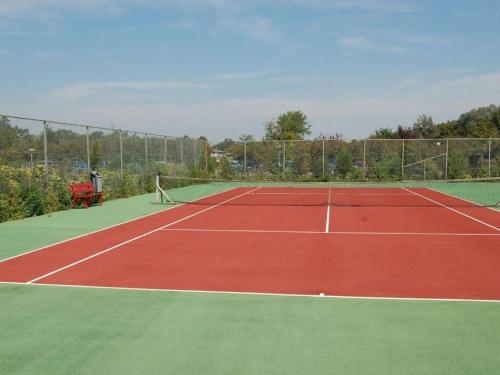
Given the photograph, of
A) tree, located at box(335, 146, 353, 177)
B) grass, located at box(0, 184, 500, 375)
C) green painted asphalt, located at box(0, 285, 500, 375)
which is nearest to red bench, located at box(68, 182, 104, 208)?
grass, located at box(0, 184, 500, 375)

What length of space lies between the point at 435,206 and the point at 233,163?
1889 cm

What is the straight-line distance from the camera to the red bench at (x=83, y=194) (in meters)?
16.5

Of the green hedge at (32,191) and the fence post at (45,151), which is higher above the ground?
the fence post at (45,151)

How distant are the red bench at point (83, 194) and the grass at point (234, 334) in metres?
9.92

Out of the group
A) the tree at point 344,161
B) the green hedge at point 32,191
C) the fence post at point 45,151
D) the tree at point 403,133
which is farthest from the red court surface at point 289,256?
the tree at point 403,133

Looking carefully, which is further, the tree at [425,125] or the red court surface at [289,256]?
the tree at [425,125]

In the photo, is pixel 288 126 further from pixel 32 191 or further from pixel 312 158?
pixel 32 191

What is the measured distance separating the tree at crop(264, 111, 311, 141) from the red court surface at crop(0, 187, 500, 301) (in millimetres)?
43750

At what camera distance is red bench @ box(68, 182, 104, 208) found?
16.5m

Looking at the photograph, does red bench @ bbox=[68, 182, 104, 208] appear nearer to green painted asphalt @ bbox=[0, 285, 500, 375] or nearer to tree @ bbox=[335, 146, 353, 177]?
green painted asphalt @ bbox=[0, 285, 500, 375]

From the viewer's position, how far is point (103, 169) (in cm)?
1988

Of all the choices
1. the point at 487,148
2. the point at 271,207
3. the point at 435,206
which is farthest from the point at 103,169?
the point at 487,148

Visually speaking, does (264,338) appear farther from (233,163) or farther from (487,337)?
(233,163)

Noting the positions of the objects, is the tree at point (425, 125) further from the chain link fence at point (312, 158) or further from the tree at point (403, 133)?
the chain link fence at point (312, 158)
